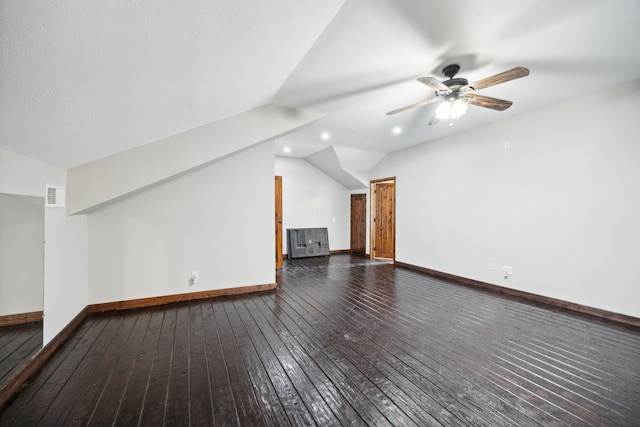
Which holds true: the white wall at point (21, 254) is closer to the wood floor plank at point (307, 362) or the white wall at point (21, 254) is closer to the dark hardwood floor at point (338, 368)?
the dark hardwood floor at point (338, 368)

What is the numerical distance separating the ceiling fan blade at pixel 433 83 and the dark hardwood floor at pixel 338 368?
2.39m

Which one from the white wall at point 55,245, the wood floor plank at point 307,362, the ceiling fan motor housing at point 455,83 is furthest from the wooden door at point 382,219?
the white wall at point 55,245

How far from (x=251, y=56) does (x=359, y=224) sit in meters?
5.99

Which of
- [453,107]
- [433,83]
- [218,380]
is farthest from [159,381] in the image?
[453,107]

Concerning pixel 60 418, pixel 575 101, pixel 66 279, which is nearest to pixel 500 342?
pixel 575 101

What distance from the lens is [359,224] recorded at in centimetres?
751

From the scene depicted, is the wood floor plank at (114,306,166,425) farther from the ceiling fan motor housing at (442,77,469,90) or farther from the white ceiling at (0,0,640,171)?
the ceiling fan motor housing at (442,77,469,90)

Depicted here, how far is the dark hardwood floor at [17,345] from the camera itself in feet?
6.08

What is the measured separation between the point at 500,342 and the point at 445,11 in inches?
112

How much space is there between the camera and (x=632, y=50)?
229cm

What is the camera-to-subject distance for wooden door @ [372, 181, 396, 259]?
699cm

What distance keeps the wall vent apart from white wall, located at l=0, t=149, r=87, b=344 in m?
0.04

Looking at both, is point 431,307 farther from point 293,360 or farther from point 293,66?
point 293,66

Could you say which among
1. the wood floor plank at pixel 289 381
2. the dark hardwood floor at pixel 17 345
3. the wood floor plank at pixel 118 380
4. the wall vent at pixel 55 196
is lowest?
the wood floor plank at pixel 118 380
